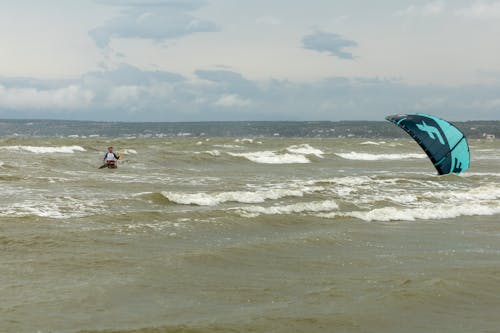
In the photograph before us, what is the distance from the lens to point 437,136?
79.7 ft

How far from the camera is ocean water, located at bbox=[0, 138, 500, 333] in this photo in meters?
6.50

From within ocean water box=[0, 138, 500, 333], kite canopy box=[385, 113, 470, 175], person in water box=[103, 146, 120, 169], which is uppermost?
kite canopy box=[385, 113, 470, 175]

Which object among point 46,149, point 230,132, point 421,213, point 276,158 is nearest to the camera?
point 421,213

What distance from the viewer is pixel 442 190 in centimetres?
2025

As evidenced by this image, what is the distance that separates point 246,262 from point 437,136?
1684cm

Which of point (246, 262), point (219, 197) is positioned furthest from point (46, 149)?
point (246, 262)

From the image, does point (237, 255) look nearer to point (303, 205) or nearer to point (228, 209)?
point (228, 209)

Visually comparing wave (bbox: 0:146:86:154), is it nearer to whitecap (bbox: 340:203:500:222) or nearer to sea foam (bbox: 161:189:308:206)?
sea foam (bbox: 161:189:308:206)

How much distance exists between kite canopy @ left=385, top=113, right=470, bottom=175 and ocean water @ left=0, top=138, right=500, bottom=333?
625 cm

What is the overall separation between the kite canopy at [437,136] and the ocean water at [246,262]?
6251 mm

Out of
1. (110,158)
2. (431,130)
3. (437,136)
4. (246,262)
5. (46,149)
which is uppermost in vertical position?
(431,130)

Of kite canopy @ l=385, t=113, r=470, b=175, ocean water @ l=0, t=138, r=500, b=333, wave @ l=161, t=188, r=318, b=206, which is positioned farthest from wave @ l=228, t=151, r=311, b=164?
ocean water @ l=0, t=138, r=500, b=333

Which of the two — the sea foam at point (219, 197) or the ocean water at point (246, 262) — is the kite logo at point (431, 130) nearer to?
the ocean water at point (246, 262)

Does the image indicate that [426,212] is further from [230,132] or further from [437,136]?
[230,132]
